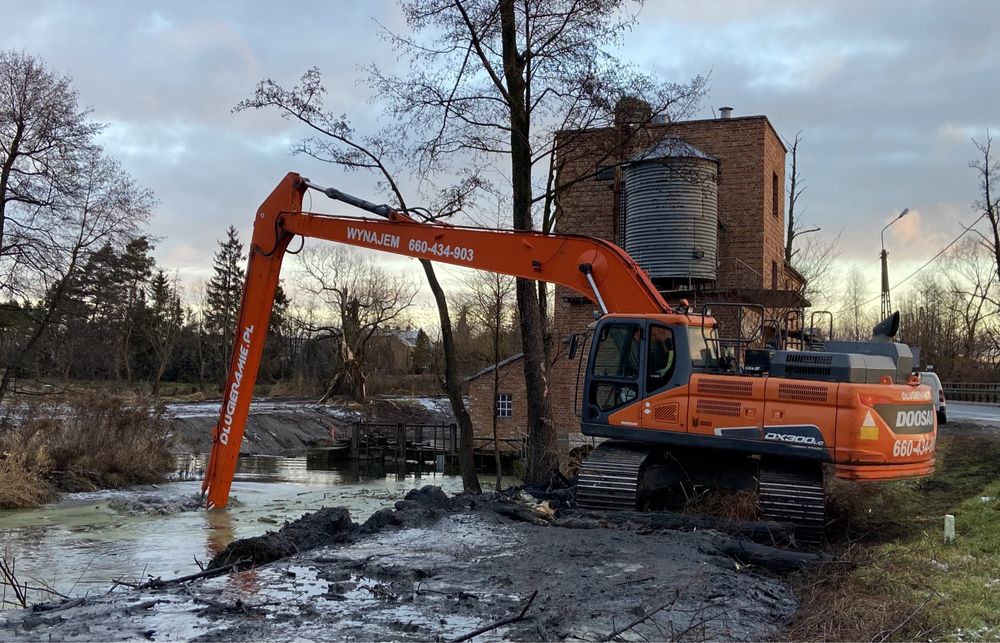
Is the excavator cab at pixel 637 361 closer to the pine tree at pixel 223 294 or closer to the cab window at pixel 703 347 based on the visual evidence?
the cab window at pixel 703 347

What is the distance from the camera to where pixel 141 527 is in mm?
15570

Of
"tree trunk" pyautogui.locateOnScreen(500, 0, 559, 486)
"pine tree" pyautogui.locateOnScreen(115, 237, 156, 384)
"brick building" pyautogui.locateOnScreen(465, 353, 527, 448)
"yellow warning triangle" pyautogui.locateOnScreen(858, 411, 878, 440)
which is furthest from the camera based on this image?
"pine tree" pyautogui.locateOnScreen(115, 237, 156, 384)

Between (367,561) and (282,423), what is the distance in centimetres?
3725

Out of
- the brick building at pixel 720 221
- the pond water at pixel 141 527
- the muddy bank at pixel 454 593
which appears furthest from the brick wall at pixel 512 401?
the muddy bank at pixel 454 593

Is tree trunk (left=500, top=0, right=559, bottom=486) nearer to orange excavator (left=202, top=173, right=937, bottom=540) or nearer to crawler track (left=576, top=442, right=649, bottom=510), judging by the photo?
orange excavator (left=202, top=173, right=937, bottom=540)

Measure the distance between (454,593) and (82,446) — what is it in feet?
59.0

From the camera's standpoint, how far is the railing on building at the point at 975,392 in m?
35.0

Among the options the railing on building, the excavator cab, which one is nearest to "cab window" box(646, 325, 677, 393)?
the excavator cab

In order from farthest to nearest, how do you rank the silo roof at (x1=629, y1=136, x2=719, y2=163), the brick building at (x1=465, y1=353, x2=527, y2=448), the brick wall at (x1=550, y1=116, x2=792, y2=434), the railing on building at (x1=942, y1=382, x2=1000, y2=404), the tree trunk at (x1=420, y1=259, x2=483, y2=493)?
the railing on building at (x1=942, y1=382, x2=1000, y2=404) < the brick building at (x1=465, y1=353, x2=527, y2=448) < the brick wall at (x1=550, y1=116, x2=792, y2=434) < the silo roof at (x1=629, y1=136, x2=719, y2=163) < the tree trunk at (x1=420, y1=259, x2=483, y2=493)

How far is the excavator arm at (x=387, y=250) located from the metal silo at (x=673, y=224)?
1205 cm

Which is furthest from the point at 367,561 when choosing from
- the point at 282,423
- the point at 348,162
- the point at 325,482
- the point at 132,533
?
the point at 282,423

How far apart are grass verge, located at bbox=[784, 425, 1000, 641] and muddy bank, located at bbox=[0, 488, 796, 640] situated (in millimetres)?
460

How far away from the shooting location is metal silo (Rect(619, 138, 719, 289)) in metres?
23.9

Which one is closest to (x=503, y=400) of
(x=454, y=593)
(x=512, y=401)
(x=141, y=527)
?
(x=512, y=401)
